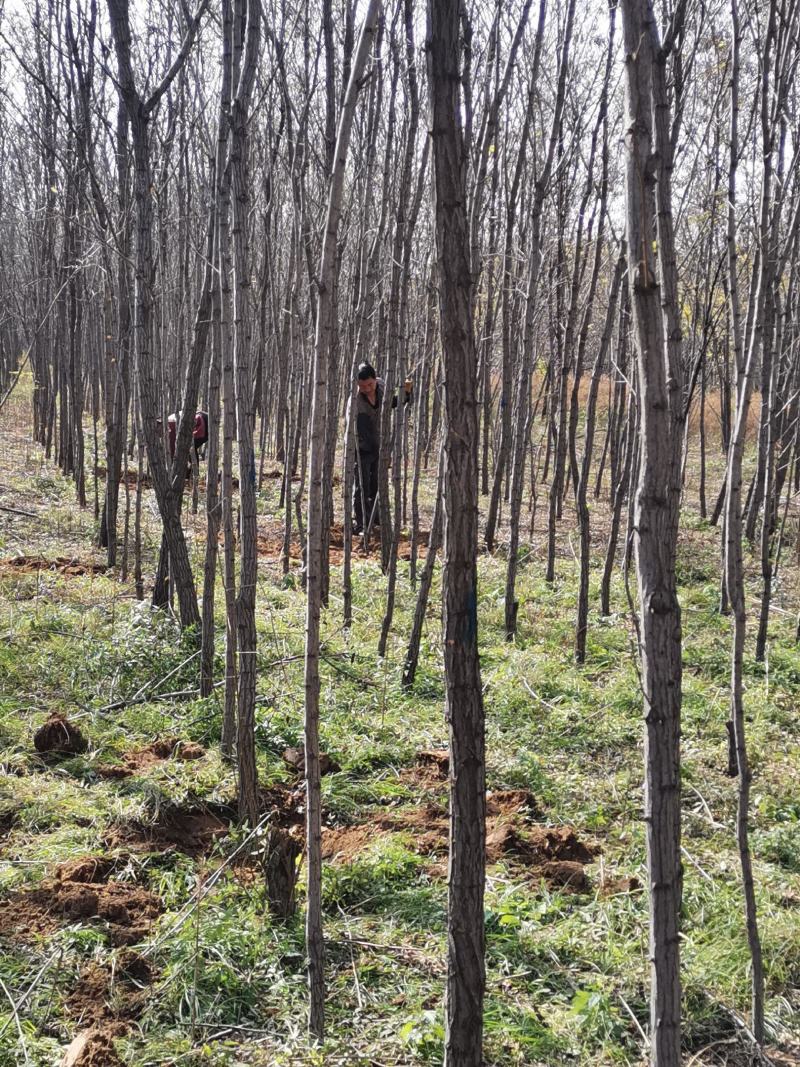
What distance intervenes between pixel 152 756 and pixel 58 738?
436mm

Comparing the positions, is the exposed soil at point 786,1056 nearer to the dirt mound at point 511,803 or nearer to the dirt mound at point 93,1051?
the dirt mound at point 511,803

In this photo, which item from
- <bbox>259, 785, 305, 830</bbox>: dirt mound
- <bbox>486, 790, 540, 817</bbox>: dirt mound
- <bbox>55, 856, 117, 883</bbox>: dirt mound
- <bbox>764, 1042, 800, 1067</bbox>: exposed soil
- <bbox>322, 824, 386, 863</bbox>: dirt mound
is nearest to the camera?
<bbox>764, 1042, 800, 1067</bbox>: exposed soil

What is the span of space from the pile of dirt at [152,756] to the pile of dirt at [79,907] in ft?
2.75

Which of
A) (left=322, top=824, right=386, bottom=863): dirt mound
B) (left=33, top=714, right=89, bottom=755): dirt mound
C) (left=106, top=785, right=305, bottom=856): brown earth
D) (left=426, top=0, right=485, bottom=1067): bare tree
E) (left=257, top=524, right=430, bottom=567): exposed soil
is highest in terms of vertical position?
(left=426, top=0, right=485, bottom=1067): bare tree

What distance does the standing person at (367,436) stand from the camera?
27.7 feet

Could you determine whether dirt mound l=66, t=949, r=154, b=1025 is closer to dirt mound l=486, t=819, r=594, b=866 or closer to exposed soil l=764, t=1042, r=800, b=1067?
dirt mound l=486, t=819, r=594, b=866

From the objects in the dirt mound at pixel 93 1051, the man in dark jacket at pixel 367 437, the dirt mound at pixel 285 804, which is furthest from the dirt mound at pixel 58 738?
the man in dark jacket at pixel 367 437

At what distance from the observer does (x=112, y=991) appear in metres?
2.49

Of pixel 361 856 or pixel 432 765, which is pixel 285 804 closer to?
pixel 361 856

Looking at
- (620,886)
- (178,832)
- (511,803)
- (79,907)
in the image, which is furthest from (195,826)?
(620,886)

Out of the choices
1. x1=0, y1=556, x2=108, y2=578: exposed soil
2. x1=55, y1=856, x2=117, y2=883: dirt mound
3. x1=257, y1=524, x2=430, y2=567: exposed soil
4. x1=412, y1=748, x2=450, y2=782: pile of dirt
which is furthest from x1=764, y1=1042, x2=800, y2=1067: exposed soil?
x1=257, y1=524, x2=430, y2=567: exposed soil

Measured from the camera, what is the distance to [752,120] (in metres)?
4.27

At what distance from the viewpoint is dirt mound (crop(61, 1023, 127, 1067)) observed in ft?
7.13

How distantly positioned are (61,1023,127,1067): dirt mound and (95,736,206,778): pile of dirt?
5.38 ft
